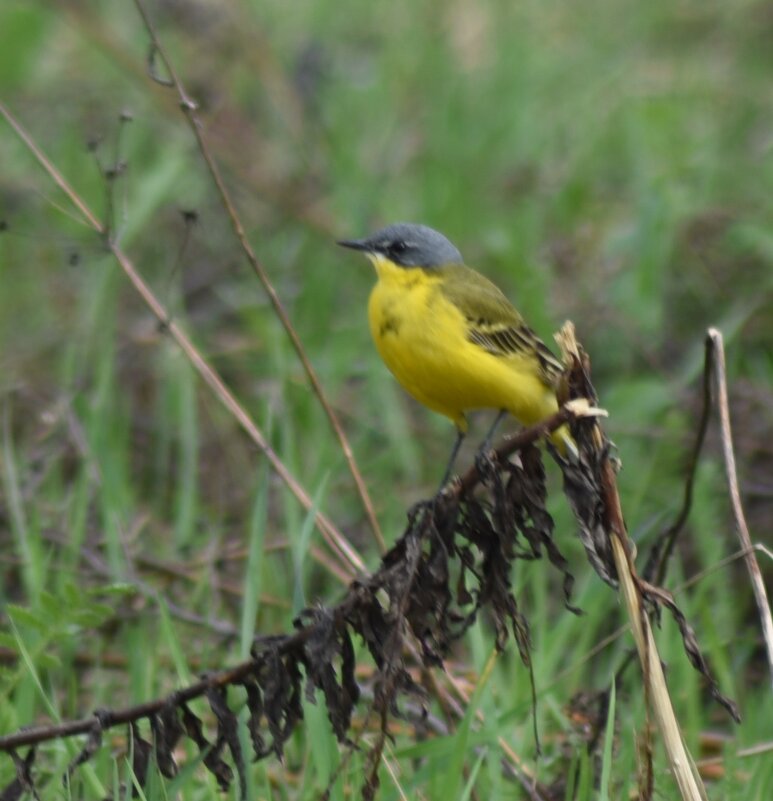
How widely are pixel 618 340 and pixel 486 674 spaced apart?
2923 mm

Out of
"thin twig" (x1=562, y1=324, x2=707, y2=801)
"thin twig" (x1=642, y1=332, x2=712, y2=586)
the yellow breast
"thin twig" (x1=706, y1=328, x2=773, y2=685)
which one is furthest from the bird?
"thin twig" (x1=562, y1=324, x2=707, y2=801)

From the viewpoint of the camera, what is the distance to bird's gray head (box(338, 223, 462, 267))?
401cm

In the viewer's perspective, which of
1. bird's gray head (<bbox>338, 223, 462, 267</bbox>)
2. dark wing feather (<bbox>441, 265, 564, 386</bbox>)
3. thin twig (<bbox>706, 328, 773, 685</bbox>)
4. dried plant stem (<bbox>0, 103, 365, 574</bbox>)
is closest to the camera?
thin twig (<bbox>706, 328, 773, 685</bbox>)

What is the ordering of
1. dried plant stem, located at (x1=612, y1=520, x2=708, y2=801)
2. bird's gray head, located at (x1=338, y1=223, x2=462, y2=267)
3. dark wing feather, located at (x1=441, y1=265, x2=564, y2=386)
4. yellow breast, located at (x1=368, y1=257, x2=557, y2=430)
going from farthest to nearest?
bird's gray head, located at (x1=338, y1=223, x2=462, y2=267)
dark wing feather, located at (x1=441, y1=265, x2=564, y2=386)
yellow breast, located at (x1=368, y1=257, x2=557, y2=430)
dried plant stem, located at (x1=612, y1=520, x2=708, y2=801)

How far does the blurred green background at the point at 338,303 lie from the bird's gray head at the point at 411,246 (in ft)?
1.82

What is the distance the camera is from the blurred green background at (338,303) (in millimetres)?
3811

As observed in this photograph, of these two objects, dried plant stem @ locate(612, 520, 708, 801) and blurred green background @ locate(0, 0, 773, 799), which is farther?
blurred green background @ locate(0, 0, 773, 799)

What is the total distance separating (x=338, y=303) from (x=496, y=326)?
2559mm

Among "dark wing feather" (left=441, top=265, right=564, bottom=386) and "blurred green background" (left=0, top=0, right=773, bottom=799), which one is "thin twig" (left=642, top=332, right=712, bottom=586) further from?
"dark wing feather" (left=441, top=265, right=564, bottom=386)

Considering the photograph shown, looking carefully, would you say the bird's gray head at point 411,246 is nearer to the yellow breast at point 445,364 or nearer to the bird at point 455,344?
the bird at point 455,344

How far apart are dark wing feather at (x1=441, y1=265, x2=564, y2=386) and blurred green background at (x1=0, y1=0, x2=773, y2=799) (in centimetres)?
51

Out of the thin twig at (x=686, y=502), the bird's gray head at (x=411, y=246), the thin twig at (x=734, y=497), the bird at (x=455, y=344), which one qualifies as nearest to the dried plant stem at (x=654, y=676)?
the thin twig at (x=734, y=497)

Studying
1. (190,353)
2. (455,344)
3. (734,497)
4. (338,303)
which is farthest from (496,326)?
(338,303)

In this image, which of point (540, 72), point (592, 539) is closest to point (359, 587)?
point (592, 539)
